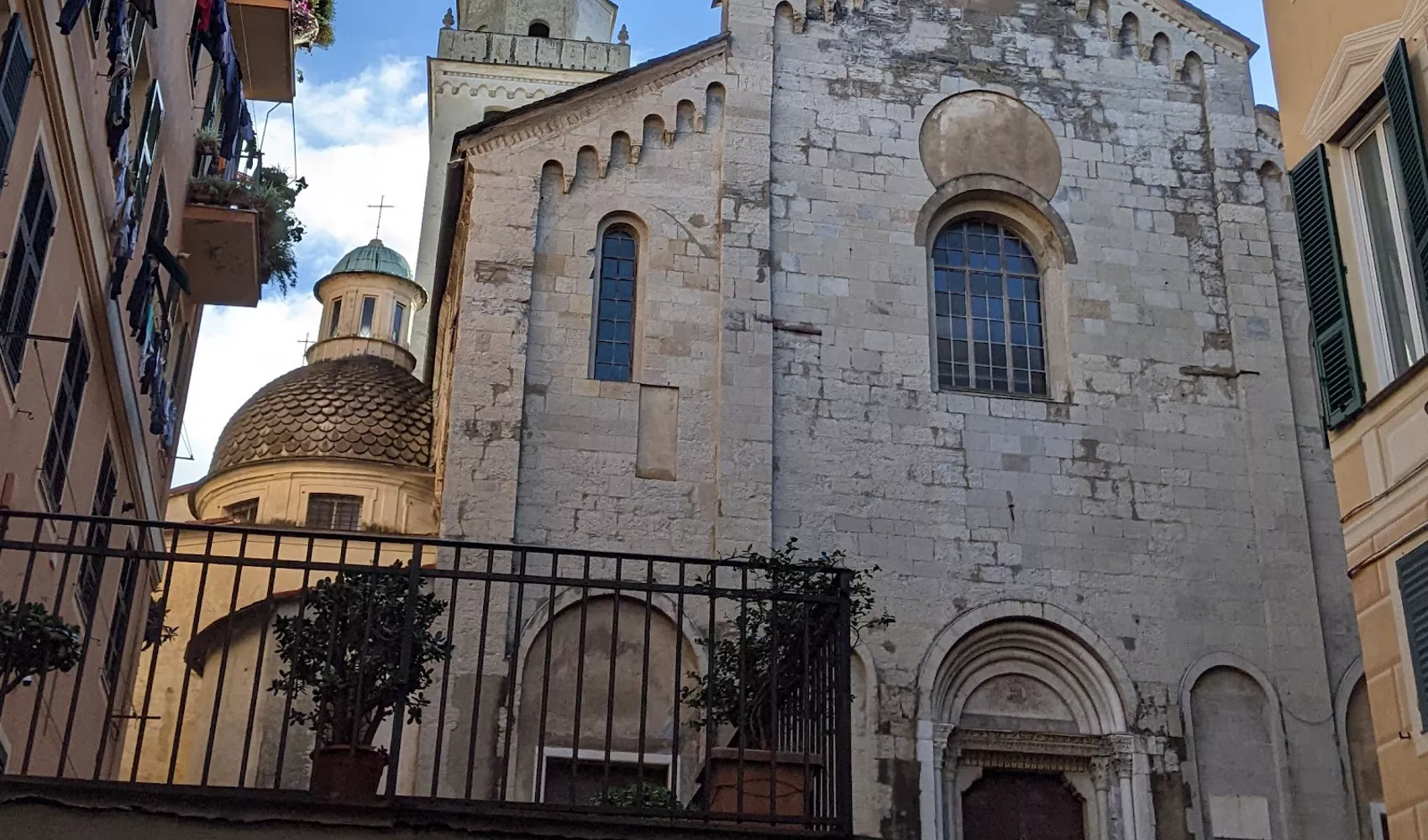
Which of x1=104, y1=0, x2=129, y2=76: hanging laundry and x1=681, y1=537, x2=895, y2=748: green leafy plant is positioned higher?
x1=104, y1=0, x2=129, y2=76: hanging laundry

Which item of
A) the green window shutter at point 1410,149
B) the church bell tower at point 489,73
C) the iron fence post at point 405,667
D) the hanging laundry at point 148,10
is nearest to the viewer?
the iron fence post at point 405,667

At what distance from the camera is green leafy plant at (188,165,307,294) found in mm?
15141

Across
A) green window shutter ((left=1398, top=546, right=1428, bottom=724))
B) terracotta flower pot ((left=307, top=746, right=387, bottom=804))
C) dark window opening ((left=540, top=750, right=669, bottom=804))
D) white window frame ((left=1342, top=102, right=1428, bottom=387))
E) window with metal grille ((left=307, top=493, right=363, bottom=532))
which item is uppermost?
window with metal grille ((left=307, top=493, right=363, bottom=532))

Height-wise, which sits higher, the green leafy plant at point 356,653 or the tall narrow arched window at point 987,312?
the tall narrow arched window at point 987,312

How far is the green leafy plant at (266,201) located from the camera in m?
15.1

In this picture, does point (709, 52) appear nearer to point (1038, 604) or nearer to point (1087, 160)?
point (1087, 160)

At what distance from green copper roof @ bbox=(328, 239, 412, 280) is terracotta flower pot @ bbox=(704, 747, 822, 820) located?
2277cm

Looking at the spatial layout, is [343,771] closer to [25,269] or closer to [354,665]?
[354,665]

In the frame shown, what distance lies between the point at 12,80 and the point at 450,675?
781cm

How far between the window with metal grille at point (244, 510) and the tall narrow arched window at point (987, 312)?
9.75 m

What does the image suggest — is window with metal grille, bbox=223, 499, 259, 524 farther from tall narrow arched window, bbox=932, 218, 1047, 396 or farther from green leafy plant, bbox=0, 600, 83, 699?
green leafy plant, bbox=0, 600, 83, 699

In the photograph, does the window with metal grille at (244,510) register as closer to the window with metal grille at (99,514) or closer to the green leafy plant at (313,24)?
the green leafy plant at (313,24)

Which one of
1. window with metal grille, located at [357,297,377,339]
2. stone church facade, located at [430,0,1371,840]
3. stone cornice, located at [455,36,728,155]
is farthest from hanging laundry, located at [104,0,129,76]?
window with metal grille, located at [357,297,377,339]

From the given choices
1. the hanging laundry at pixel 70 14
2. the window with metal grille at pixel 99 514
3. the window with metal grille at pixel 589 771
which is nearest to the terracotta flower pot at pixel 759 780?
the hanging laundry at pixel 70 14
